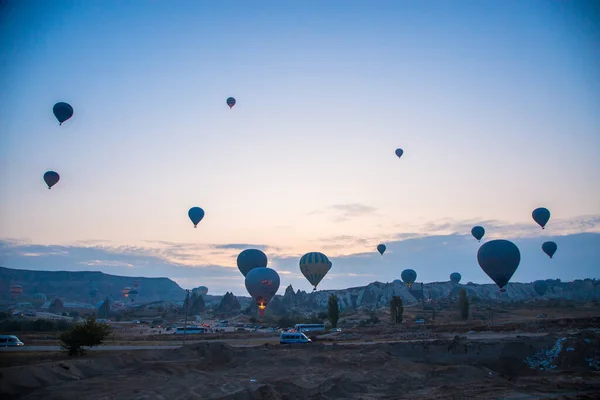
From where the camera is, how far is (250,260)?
3155 inches

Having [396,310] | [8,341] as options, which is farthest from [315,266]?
[8,341]

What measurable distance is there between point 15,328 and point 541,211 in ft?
314

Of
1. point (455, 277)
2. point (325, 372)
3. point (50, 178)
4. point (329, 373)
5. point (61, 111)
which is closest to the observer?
point (329, 373)

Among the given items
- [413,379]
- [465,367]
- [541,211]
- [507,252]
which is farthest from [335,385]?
[541,211]

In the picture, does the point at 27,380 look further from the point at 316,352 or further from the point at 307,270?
the point at 307,270

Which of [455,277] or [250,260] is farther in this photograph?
[455,277]

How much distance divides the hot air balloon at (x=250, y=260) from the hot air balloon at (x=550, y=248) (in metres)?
64.1

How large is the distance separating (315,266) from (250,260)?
477 inches

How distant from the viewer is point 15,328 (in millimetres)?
80125

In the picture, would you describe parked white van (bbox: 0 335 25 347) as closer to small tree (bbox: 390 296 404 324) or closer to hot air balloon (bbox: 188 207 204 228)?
hot air balloon (bbox: 188 207 204 228)

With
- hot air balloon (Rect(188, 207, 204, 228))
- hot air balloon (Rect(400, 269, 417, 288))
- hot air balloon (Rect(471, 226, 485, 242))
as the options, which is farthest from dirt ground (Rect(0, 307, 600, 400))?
hot air balloon (Rect(400, 269, 417, 288))

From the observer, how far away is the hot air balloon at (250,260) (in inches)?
3152

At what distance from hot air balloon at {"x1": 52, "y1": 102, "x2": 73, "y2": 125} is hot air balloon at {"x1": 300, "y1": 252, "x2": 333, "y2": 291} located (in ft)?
150

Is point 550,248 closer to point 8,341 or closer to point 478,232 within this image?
point 478,232
